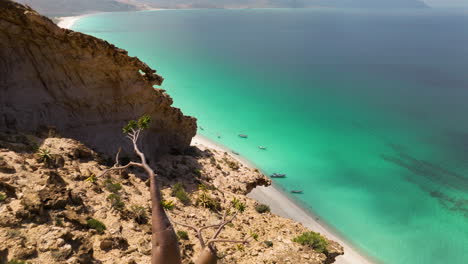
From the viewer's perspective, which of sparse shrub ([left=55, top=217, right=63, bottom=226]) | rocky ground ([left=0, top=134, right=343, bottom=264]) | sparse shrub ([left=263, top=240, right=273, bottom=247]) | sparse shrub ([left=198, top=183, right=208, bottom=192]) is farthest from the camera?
sparse shrub ([left=198, top=183, right=208, bottom=192])

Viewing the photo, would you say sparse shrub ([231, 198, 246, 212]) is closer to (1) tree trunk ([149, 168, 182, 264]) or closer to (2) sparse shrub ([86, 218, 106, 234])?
(2) sparse shrub ([86, 218, 106, 234])

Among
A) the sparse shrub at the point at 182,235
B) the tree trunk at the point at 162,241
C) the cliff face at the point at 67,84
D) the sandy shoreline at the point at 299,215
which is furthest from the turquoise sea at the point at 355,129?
the tree trunk at the point at 162,241

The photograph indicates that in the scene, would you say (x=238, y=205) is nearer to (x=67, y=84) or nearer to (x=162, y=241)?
(x=162, y=241)

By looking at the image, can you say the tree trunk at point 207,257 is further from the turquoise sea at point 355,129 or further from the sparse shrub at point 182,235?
the turquoise sea at point 355,129

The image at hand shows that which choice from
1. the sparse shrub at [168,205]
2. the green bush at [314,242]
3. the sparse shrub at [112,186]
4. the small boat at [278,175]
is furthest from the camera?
the small boat at [278,175]

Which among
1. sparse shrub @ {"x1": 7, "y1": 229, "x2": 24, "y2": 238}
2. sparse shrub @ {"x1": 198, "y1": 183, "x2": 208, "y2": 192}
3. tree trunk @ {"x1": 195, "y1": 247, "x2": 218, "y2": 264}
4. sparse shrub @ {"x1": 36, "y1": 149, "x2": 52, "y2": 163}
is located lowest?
sparse shrub @ {"x1": 198, "y1": 183, "x2": 208, "y2": 192}

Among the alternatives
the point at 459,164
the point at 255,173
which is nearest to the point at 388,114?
the point at 459,164

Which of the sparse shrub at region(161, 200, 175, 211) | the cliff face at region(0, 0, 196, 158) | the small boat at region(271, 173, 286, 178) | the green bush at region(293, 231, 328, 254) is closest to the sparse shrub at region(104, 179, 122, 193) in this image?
the sparse shrub at region(161, 200, 175, 211)

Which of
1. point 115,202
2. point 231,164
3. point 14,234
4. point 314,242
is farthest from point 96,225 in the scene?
point 231,164
